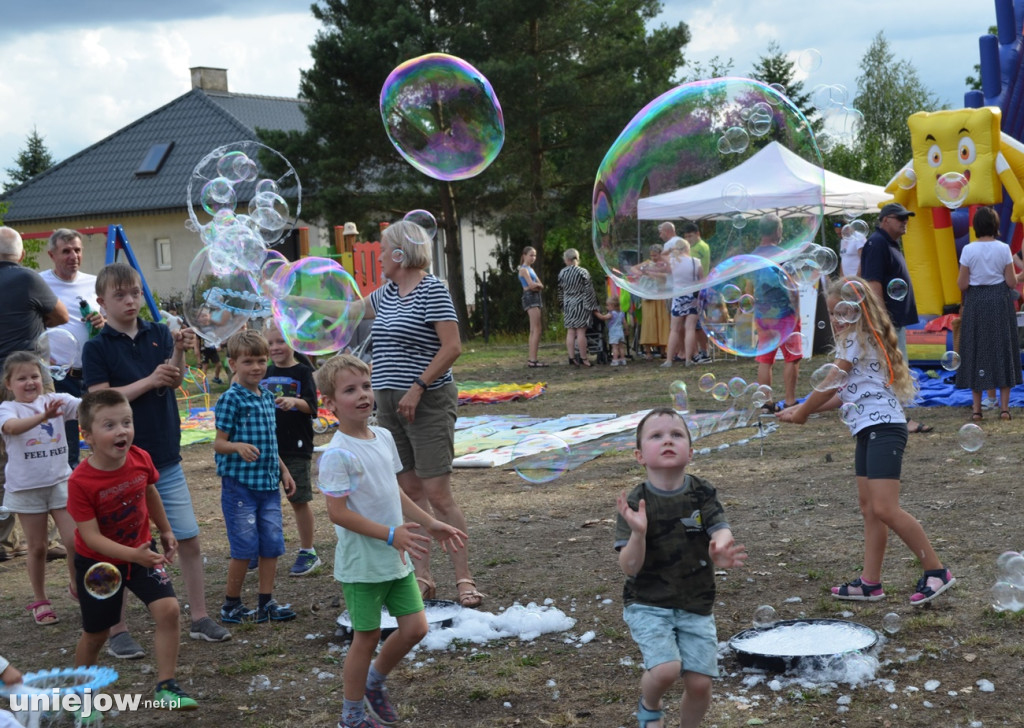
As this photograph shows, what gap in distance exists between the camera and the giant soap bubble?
6.01 meters

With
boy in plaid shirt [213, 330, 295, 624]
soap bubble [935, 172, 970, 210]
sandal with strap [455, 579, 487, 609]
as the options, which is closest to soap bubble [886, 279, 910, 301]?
soap bubble [935, 172, 970, 210]

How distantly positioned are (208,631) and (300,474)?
123 cm

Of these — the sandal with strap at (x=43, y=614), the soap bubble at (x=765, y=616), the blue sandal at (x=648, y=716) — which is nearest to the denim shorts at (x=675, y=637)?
the blue sandal at (x=648, y=716)

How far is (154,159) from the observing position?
33000 millimetres

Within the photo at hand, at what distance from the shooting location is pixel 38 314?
5.86 meters

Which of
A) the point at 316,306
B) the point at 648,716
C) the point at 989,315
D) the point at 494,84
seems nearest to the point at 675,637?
the point at 648,716

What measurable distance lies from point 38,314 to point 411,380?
7.83ft

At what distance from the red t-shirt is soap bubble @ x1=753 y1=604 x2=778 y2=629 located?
231cm

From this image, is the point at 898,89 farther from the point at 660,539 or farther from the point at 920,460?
the point at 660,539

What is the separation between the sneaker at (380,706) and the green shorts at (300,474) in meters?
2.11

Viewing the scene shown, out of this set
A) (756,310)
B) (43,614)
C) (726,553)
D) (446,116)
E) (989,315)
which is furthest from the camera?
(989,315)

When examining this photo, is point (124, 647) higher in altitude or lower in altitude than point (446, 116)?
lower

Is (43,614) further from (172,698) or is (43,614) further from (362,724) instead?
(362,724)

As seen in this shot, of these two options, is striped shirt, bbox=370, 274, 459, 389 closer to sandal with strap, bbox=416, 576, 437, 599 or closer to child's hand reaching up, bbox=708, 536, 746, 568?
sandal with strap, bbox=416, 576, 437, 599
